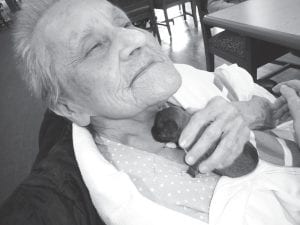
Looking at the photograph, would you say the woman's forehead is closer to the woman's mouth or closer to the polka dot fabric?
the woman's mouth

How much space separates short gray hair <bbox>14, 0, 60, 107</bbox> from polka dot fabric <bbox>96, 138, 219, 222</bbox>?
387 millimetres

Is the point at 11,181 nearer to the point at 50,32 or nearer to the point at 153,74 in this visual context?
the point at 50,32

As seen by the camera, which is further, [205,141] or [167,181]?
[167,181]

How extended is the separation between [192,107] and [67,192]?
0.72 m

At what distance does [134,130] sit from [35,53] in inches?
20.5

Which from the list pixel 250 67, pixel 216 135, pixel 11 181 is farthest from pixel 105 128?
pixel 11 181

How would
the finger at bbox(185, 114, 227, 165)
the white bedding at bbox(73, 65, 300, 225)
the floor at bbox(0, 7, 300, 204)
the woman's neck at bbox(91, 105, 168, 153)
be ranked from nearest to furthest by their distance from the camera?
the finger at bbox(185, 114, 227, 165) < the white bedding at bbox(73, 65, 300, 225) < the woman's neck at bbox(91, 105, 168, 153) < the floor at bbox(0, 7, 300, 204)

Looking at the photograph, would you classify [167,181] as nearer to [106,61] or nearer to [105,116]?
[105,116]

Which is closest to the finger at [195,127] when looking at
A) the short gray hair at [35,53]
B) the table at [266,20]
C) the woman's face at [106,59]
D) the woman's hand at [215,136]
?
the woman's hand at [215,136]

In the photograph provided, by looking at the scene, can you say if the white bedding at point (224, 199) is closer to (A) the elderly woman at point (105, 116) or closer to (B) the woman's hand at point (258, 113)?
(A) the elderly woman at point (105, 116)

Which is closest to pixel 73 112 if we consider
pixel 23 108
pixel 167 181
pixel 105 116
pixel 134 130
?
pixel 105 116

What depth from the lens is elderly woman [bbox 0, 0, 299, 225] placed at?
2.96 feet

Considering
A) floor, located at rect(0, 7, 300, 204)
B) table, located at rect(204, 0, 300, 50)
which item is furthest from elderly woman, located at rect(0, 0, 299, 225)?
floor, located at rect(0, 7, 300, 204)

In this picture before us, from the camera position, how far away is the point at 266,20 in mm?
1537
